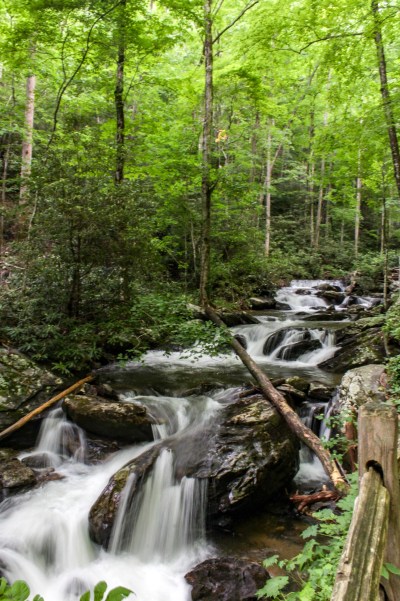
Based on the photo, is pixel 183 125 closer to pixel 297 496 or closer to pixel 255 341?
pixel 255 341

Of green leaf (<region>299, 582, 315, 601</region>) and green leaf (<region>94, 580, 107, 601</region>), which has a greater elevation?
green leaf (<region>94, 580, 107, 601</region>)

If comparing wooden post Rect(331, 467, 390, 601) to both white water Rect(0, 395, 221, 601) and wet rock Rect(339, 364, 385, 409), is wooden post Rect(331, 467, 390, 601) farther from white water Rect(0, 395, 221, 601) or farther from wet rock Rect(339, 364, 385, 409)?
wet rock Rect(339, 364, 385, 409)

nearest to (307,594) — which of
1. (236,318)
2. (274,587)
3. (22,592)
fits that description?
(274,587)

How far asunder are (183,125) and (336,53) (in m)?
5.15

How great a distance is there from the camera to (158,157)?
10.8m

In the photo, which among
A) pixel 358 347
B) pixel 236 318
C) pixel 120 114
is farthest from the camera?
pixel 236 318

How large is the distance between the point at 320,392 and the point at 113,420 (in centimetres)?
397

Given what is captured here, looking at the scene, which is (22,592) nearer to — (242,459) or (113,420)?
(242,459)

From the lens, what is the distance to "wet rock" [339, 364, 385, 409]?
5.65 metres

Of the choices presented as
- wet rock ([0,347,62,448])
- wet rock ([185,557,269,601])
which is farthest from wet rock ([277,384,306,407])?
wet rock ([0,347,62,448])

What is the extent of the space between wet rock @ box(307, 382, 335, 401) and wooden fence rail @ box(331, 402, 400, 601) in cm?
555

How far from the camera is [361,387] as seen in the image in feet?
19.6

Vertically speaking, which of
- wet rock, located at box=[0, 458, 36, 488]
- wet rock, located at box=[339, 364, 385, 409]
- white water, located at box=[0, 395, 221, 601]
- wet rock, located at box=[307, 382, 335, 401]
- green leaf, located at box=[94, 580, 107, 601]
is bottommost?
white water, located at box=[0, 395, 221, 601]

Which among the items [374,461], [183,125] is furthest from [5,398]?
[183,125]
